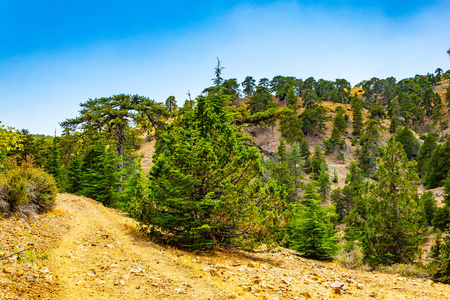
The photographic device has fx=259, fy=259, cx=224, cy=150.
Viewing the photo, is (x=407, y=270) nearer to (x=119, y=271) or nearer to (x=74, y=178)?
(x=119, y=271)

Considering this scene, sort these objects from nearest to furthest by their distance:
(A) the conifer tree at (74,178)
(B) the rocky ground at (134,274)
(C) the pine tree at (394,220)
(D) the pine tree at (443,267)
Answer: (B) the rocky ground at (134,274) → (D) the pine tree at (443,267) → (C) the pine tree at (394,220) → (A) the conifer tree at (74,178)

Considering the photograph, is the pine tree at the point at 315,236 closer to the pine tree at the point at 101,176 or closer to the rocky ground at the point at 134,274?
the rocky ground at the point at 134,274

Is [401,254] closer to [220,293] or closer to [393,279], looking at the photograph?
[393,279]

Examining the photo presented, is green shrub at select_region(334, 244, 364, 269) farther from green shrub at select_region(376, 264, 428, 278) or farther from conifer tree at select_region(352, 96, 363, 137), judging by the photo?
conifer tree at select_region(352, 96, 363, 137)

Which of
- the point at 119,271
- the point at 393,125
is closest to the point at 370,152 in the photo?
the point at 393,125

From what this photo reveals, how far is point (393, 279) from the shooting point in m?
8.08

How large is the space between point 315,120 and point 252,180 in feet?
210

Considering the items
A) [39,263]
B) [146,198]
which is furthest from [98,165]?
[39,263]

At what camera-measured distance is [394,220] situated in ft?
39.9

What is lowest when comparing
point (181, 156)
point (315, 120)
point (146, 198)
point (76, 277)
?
point (76, 277)

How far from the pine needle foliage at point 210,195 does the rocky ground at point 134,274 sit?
78 cm

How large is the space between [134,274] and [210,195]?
3.29 meters

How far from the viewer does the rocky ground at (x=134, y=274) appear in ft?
14.5

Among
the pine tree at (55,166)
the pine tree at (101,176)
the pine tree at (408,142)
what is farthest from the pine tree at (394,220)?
the pine tree at (408,142)
